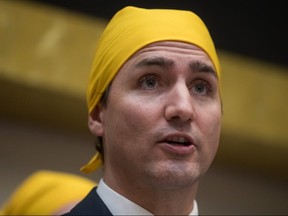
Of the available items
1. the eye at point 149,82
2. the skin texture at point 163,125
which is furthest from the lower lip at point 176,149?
the eye at point 149,82

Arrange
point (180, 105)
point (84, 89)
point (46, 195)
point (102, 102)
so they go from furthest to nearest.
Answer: point (84, 89) → point (46, 195) → point (102, 102) → point (180, 105)

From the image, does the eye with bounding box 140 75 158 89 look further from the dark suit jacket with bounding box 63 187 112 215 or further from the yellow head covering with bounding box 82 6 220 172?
the dark suit jacket with bounding box 63 187 112 215

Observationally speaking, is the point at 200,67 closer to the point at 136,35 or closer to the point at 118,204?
the point at 136,35

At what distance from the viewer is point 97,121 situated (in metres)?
1.24

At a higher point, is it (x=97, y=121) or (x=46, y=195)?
(x=97, y=121)

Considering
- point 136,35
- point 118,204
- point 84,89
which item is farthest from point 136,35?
point 84,89

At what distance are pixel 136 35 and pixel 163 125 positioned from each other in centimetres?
19

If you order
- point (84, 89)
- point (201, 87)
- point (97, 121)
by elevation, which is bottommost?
point (84, 89)

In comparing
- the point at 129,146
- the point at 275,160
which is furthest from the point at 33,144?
the point at 129,146

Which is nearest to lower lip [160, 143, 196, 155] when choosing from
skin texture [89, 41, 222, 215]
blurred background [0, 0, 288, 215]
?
skin texture [89, 41, 222, 215]

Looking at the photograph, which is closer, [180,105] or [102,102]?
[180,105]

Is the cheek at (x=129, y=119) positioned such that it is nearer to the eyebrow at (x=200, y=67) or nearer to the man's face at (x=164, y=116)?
the man's face at (x=164, y=116)

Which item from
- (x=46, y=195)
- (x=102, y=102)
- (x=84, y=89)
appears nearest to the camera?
(x=102, y=102)

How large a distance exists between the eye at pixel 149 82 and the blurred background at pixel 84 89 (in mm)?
172
